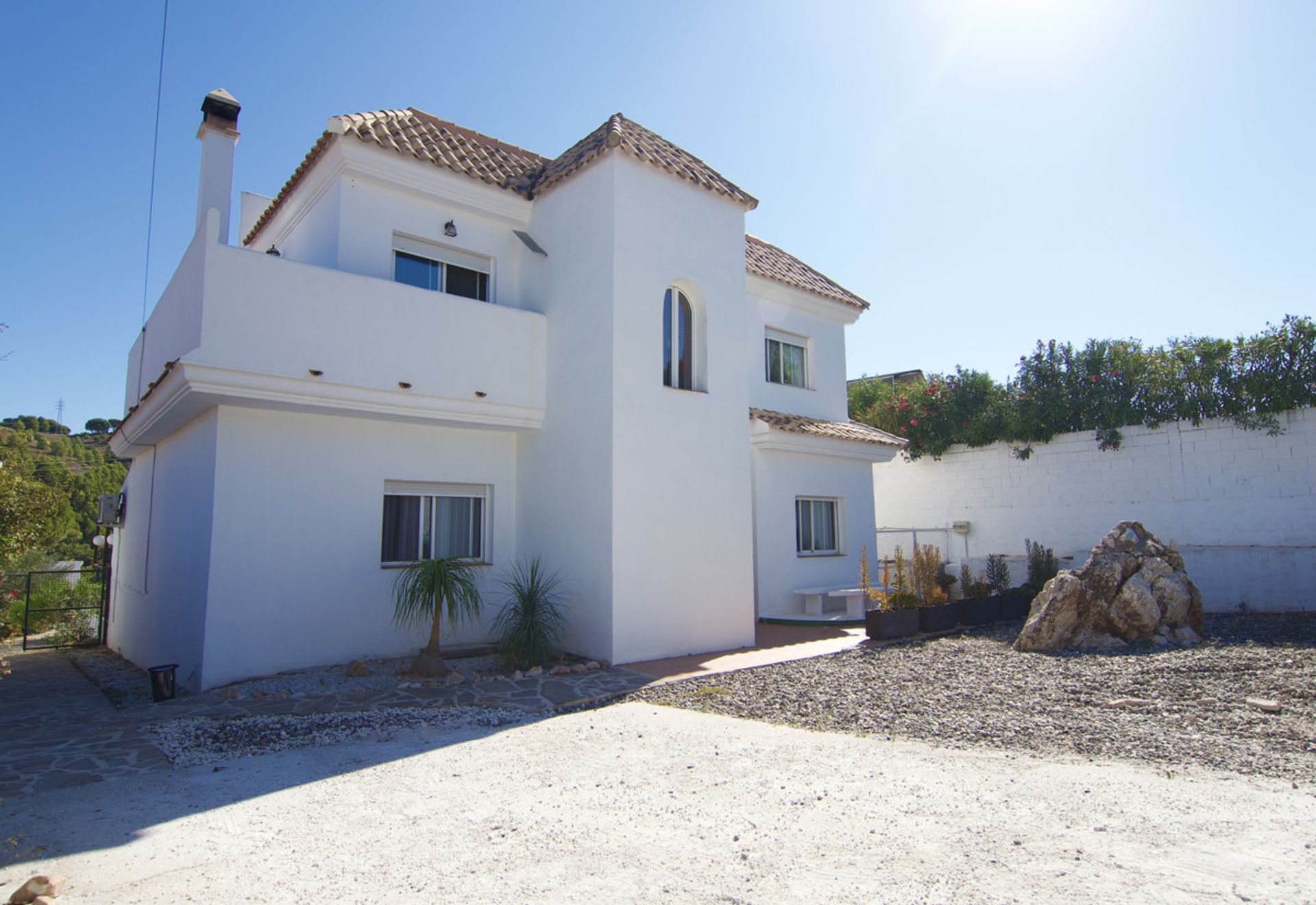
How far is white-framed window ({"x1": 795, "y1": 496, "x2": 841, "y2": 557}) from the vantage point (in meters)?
14.2

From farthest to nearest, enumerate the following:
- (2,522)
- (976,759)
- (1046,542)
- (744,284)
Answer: (1046,542)
(744,284)
(2,522)
(976,759)

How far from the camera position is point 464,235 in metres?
11.0

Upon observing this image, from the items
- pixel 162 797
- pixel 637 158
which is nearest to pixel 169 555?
pixel 162 797

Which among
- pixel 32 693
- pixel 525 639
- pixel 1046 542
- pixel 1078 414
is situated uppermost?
pixel 1078 414

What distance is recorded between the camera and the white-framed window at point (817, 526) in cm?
1422

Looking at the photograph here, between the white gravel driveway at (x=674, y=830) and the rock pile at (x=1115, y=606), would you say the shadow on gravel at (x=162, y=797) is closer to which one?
the white gravel driveway at (x=674, y=830)

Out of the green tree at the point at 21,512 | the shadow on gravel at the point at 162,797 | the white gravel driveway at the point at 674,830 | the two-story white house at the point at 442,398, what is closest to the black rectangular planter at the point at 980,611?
the two-story white house at the point at 442,398

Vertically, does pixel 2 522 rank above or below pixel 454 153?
below

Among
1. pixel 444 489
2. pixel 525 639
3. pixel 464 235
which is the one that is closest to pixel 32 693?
pixel 444 489

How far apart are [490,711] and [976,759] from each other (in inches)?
170

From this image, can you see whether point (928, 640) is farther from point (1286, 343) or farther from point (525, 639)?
point (1286, 343)

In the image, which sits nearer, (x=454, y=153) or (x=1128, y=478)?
(x=454, y=153)

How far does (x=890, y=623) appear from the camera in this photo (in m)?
11.0

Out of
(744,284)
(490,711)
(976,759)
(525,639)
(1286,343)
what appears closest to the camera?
(976,759)
